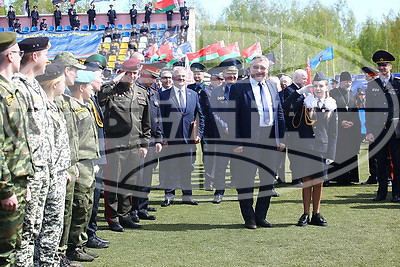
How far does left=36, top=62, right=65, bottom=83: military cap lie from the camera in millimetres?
4395

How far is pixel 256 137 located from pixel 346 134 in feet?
15.2

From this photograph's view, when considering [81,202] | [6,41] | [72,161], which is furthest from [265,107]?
[6,41]

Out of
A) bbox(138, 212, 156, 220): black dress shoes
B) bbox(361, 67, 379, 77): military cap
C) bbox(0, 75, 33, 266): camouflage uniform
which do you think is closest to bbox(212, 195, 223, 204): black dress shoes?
bbox(138, 212, 156, 220): black dress shoes

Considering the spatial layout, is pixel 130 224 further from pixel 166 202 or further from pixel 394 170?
pixel 394 170

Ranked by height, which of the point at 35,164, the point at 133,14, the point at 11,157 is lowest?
the point at 35,164

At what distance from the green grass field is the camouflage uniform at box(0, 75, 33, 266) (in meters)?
1.87

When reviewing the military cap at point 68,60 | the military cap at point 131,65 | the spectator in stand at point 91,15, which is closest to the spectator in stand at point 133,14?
the spectator in stand at point 91,15

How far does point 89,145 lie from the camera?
16.8 feet

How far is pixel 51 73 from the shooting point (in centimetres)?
443

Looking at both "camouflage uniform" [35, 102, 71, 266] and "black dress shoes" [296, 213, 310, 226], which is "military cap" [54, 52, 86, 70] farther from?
"black dress shoes" [296, 213, 310, 226]

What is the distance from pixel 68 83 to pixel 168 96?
3.68 m

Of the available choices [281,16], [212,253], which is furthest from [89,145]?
[281,16]

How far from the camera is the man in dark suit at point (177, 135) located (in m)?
8.56

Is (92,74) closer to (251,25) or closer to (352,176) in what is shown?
(352,176)
